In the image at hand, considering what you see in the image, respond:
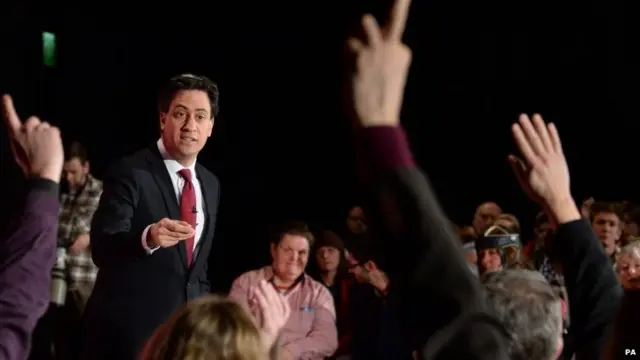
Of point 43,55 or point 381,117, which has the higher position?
point 43,55

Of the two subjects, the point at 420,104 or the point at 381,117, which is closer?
the point at 381,117

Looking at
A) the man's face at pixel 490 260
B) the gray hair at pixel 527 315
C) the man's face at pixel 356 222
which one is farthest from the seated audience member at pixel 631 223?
the gray hair at pixel 527 315

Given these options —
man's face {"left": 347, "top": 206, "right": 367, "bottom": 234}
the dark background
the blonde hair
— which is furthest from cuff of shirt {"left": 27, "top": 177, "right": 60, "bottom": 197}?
the dark background

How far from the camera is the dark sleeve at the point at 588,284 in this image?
1.55m

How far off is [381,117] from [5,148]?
19.5ft

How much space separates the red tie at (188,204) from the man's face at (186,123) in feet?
0.23

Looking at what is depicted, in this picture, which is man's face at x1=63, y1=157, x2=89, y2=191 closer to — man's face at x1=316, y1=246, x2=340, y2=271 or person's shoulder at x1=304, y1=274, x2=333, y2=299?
man's face at x1=316, y1=246, x2=340, y2=271

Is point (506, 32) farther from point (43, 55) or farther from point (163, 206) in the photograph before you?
point (163, 206)

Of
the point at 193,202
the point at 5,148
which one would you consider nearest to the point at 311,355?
the point at 193,202

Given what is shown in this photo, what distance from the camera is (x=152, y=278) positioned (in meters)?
3.07

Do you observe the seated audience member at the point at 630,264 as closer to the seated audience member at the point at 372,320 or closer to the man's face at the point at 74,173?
the seated audience member at the point at 372,320

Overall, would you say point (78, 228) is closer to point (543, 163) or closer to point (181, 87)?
point (181, 87)

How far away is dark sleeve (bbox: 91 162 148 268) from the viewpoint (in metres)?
3.00

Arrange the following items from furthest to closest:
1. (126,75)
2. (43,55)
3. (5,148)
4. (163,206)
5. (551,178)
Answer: (126,75) < (43,55) < (5,148) < (163,206) < (551,178)
